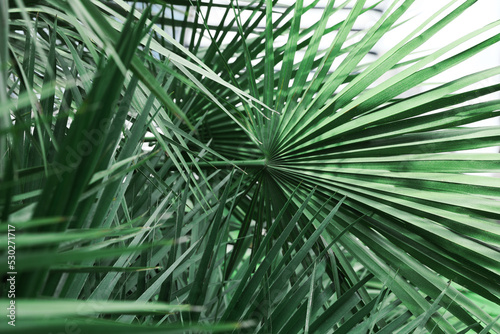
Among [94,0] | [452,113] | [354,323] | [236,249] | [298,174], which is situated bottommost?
[236,249]

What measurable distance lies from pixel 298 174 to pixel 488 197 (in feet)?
1.17

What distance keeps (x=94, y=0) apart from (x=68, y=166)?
0.89 feet

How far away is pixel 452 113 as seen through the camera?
77 cm

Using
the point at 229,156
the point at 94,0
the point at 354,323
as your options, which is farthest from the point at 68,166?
the point at 229,156

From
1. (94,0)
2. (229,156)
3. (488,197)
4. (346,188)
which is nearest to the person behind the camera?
(94,0)

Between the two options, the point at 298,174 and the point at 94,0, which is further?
the point at 298,174

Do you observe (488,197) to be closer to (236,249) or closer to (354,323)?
(354,323)

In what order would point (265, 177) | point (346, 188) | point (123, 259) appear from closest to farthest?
point (123, 259), point (346, 188), point (265, 177)

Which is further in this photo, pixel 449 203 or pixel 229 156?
pixel 229 156

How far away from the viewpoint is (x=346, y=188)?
0.84 meters

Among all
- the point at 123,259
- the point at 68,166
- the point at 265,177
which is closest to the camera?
the point at 68,166

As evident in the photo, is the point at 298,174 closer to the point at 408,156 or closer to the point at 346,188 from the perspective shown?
the point at 346,188

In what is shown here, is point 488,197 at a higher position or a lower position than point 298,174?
higher

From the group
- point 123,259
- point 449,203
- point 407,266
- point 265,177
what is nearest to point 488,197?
point 449,203
